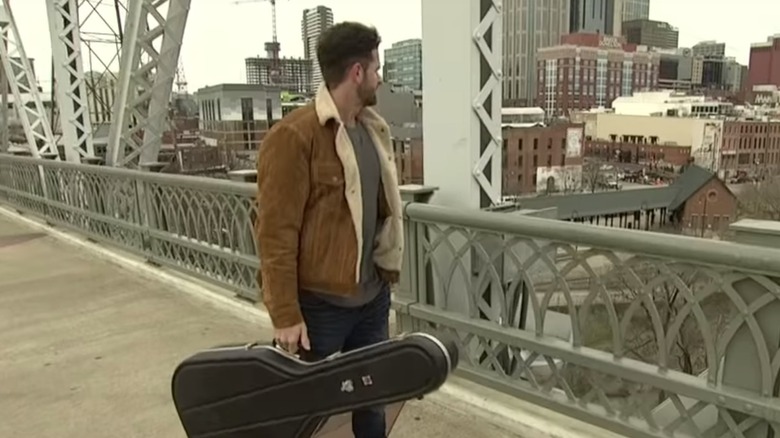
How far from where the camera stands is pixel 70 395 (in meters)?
3.47

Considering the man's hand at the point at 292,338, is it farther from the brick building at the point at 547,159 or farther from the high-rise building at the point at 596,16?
the high-rise building at the point at 596,16

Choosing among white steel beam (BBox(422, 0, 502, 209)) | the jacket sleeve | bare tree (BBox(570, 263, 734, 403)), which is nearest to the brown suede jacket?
the jacket sleeve

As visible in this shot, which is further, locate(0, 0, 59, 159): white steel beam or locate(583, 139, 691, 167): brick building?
locate(0, 0, 59, 159): white steel beam

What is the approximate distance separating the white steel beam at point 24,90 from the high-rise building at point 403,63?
917cm

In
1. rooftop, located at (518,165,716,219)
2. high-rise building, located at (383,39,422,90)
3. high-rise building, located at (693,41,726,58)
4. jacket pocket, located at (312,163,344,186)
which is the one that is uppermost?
high-rise building, located at (693,41,726,58)

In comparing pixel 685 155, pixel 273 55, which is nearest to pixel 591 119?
pixel 685 155

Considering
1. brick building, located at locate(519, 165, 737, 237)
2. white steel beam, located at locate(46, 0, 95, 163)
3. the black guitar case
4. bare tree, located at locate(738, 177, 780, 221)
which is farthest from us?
white steel beam, located at locate(46, 0, 95, 163)

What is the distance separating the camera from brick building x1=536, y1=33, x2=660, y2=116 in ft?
21.8

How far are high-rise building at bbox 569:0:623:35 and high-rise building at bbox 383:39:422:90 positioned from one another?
291 centimetres

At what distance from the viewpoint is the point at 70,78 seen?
8.90 m

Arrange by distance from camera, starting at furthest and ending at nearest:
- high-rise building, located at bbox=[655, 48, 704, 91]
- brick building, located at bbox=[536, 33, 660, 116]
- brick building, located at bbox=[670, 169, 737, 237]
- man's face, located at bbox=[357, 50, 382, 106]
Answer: high-rise building, located at bbox=[655, 48, 704, 91], brick building, located at bbox=[536, 33, 660, 116], brick building, located at bbox=[670, 169, 737, 237], man's face, located at bbox=[357, 50, 382, 106]

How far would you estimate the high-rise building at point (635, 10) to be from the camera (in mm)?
7673

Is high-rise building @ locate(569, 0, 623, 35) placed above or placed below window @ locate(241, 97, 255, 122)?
above

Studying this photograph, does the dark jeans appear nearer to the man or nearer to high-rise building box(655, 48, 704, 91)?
the man
